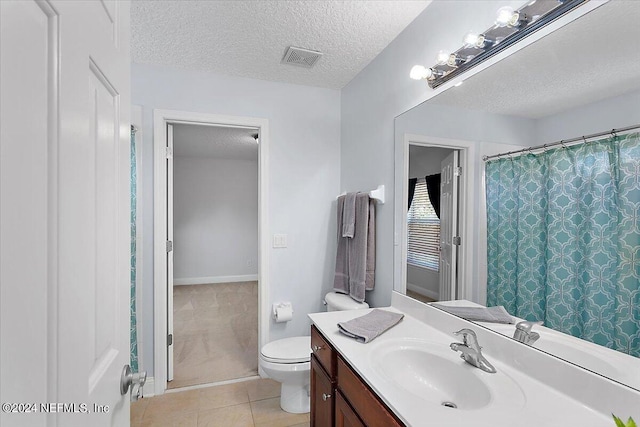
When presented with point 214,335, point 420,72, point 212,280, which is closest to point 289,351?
point 214,335

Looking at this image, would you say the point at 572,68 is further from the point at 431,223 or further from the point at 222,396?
the point at 222,396

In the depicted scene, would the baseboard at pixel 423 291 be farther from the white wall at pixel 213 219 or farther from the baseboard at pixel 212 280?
the baseboard at pixel 212 280

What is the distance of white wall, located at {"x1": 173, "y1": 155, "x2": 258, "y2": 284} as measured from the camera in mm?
5477

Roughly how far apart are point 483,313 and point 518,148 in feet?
2.21

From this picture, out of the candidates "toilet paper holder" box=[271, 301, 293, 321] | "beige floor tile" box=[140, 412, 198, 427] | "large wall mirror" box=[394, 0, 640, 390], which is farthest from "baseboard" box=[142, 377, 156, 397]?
"large wall mirror" box=[394, 0, 640, 390]

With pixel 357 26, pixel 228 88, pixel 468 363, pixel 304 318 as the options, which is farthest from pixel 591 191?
pixel 228 88

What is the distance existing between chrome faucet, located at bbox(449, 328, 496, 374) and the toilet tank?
976 millimetres

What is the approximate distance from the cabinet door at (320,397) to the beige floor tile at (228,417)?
612 mm

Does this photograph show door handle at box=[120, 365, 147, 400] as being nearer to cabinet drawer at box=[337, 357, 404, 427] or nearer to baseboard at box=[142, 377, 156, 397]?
cabinet drawer at box=[337, 357, 404, 427]

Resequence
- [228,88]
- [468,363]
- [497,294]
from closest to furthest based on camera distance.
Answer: [468,363]
[497,294]
[228,88]

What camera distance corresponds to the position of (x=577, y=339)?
0.96 metres

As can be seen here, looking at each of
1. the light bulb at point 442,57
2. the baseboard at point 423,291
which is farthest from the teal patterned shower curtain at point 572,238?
the light bulb at point 442,57

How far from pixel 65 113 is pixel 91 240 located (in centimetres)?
25

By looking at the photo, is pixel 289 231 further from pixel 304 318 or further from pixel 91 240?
pixel 91 240
